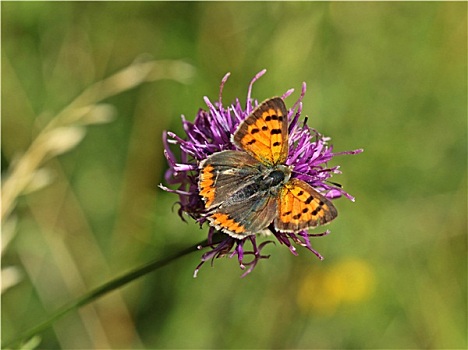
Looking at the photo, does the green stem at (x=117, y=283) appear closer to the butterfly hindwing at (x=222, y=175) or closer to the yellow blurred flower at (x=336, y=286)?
the butterfly hindwing at (x=222, y=175)

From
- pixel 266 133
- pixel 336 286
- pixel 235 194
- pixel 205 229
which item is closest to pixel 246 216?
pixel 235 194

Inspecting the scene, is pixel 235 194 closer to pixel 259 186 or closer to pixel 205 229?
pixel 259 186

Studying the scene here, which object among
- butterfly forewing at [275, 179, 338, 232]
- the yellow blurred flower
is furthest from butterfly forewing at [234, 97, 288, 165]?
the yellow blurred flower

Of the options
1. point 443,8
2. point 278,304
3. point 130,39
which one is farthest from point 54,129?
point 443,8

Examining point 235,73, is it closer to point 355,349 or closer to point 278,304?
point 278,304

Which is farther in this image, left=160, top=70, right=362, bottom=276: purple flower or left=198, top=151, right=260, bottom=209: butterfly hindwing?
left=160, top=70, right=362, bottom=276: purple flower

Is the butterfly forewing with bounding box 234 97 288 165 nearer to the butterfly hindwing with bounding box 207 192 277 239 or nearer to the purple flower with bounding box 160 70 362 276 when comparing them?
the purple flower with bounding box 160 70 362 276
